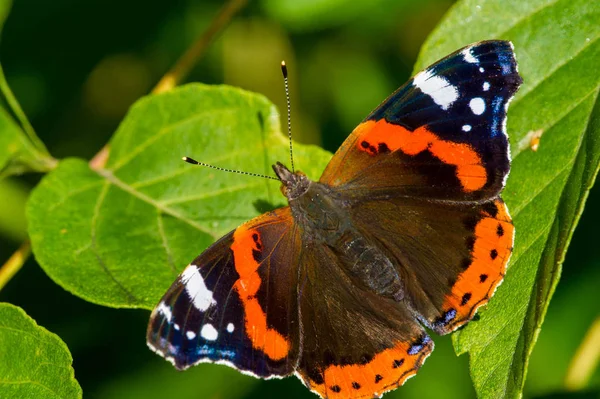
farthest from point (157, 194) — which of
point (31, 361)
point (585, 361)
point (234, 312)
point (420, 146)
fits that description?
point (585, 361)

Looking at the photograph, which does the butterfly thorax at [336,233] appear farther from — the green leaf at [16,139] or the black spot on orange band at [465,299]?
the green leaf at [16,139]

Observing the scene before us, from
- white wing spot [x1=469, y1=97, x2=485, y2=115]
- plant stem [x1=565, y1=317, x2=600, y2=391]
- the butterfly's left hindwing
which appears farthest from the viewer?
plant stem [x1=565, y1=317, x2=600, y2=391]

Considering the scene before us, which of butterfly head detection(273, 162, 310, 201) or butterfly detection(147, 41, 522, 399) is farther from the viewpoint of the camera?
butterfly head detection(273, 162, 310, 201)

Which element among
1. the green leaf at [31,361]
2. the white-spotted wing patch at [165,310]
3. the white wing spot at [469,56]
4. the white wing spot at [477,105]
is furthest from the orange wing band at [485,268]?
the green leaf at [31,361]

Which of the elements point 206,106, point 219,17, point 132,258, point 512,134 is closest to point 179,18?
point 219,17

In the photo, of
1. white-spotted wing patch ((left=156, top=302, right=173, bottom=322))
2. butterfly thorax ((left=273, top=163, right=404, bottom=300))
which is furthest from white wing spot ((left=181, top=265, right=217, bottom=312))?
butterfly thorax ((left=273, top=163, right=404, bottom=300))

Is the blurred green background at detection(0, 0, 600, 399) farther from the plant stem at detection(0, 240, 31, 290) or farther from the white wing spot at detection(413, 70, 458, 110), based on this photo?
the white wing spot at detection(413, 70, 458, 110)

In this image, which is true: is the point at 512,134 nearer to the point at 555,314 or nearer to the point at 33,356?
the point at 555,314
